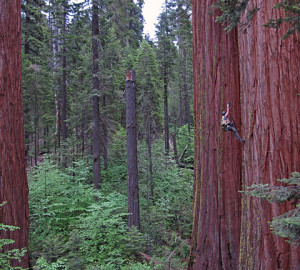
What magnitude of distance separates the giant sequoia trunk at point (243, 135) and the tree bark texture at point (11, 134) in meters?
3.14

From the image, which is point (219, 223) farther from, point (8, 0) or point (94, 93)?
point (94, 93)

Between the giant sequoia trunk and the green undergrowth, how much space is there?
2383 mm

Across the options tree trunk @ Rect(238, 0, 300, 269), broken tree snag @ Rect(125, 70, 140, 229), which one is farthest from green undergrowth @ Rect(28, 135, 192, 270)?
tree trunk @ Rect(238, 0, 300, 269)

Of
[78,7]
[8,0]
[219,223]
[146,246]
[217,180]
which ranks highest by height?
[78,7]

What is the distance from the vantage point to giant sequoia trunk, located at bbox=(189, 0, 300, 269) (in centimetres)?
209

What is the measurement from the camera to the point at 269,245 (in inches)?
84.4

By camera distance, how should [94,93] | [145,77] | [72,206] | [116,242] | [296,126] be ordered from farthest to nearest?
[145,77], [94,93], [72,206], [116,242], [296,126]

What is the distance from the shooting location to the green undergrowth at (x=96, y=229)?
571 centimetres

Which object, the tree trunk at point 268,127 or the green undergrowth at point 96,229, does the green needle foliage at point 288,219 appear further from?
the green undergrowth at point 96,229

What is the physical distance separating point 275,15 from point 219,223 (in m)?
2.79

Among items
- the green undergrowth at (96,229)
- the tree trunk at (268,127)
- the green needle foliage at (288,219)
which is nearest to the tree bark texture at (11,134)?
the green undergrowth at (96,229)

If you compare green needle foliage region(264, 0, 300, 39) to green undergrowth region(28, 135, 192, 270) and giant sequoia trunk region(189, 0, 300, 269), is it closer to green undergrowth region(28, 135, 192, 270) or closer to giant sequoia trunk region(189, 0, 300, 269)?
giant sequoia trunk region(189, 0, 300, 269)

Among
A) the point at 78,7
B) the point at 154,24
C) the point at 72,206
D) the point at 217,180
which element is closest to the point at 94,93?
the point at 78,7

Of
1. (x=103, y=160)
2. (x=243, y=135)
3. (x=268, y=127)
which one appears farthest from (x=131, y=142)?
(x=103, y=160)
